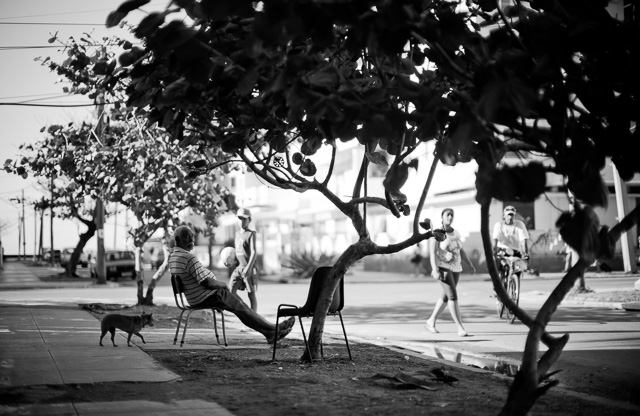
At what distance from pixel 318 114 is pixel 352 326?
33.5 ft

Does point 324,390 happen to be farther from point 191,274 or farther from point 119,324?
point 119,324

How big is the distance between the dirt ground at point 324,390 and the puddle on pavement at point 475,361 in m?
0.68

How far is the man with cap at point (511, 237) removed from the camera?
14672mm

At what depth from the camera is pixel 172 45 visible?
484 centimetres

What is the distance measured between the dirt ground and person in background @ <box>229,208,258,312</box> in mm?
4130

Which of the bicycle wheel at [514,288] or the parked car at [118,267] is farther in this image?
the parked car at [118,267]

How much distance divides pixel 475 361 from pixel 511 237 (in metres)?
5.24

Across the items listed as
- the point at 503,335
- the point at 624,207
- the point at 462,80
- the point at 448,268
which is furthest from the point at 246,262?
the point at 624,207

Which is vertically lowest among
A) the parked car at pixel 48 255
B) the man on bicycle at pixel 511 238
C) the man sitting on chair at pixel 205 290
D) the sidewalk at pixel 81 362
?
the sidewalk at pixel 81 362

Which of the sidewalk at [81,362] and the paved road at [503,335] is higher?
the sidewalk at [81,362]

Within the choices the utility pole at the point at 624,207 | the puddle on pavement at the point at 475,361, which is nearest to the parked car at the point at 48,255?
the utility pole at the point at 624,207

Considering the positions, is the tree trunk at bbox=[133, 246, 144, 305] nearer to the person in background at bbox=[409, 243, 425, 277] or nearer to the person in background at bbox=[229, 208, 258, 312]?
the person in background at bbox=[229, 208, 258, 312]

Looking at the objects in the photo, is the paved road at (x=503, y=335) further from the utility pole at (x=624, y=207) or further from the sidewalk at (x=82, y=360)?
the utility pole at (x=624, y=207)

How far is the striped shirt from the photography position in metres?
10.1
